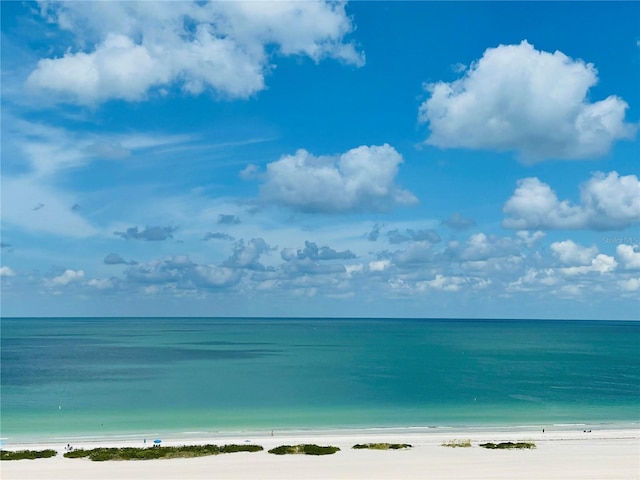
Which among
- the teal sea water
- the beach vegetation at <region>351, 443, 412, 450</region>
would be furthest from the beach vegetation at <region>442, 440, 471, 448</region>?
the teal sea water

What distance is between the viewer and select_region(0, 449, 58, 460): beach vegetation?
127ft

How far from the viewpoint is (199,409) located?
206 ft

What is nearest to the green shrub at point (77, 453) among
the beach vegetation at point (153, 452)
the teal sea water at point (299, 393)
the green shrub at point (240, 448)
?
the beach vegetation at point (153, 452)

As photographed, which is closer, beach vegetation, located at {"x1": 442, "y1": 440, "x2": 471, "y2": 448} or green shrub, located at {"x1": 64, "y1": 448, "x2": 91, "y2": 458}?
green shrub, located at {"x1": 64, "y1": 448, "x2": 91, "y2": 458}

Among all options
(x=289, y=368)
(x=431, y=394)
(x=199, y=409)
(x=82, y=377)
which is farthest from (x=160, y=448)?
(x=289, y=368)

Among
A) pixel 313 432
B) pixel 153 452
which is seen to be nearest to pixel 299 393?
pixel 313 432

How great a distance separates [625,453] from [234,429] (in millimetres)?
32320

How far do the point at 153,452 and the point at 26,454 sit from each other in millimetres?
8824

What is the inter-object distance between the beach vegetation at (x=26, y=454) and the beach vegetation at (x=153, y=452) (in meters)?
1.29

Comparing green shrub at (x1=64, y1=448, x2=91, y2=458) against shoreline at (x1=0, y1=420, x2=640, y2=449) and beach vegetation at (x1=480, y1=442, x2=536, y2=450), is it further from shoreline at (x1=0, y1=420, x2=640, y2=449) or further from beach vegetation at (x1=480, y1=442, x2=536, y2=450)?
beach vegetation at (x1=480, y1=442, x2=536, y2=450)

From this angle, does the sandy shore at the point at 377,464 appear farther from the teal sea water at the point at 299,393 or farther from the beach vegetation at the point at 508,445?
the teal sea water at the point at 299,393

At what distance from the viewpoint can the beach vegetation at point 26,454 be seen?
38.6 m

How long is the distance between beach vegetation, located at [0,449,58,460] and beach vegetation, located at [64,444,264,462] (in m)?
1.29

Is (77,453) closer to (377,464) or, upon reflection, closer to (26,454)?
(26,454)
